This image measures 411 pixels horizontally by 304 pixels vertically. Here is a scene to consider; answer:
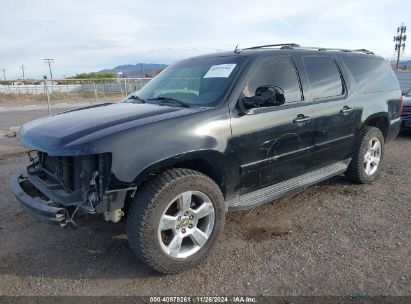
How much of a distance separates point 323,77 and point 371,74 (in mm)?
1232

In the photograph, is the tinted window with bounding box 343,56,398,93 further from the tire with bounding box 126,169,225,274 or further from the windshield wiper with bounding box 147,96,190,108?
the tire with bounding box 126,169,225,274

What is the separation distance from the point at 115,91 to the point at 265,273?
1988cm

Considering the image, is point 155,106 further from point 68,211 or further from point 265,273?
point 265,273

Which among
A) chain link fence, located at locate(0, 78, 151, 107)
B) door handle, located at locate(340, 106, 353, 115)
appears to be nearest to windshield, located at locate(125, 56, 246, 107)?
door handle, located at locate(340, 106, 353, 115)

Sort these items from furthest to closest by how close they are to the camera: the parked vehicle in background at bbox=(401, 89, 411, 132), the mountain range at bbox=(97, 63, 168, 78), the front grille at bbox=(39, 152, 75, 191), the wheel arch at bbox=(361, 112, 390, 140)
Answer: the mountain range at bbox=(97, 63, 168, 78) → the parked vehicle in background at bbox=(401, 89, 411, 132) → the wheel arch at bbox=(361, 112, 390, 140) → the front grille at bbox=(39, 152, 75, 191)

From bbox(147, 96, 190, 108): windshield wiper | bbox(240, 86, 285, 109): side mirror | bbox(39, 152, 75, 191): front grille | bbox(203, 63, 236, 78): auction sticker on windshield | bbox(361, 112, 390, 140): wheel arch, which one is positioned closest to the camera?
bbox(39, 152, 75, 191): front grille

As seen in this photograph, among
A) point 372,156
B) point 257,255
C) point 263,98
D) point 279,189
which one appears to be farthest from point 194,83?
point 372,156

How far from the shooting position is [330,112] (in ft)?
14.3

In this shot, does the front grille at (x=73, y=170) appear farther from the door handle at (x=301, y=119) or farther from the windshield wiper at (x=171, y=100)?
the door handle at (x=301, y=119)

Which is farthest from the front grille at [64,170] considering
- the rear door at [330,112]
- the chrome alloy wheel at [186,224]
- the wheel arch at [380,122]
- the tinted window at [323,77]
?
the wheel arch at [380,122]

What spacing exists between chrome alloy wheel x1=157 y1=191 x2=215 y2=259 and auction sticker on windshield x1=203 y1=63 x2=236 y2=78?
4.20 ft

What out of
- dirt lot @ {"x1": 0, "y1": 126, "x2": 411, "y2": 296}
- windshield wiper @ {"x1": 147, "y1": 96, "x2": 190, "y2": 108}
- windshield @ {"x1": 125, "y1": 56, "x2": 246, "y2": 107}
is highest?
windshield @ {"x1": 125, "y1": 56, "x2": 246, "y2": 107}

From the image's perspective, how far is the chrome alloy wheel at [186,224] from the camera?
10.1ft

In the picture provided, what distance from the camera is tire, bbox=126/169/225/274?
292cm
